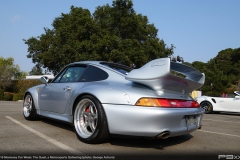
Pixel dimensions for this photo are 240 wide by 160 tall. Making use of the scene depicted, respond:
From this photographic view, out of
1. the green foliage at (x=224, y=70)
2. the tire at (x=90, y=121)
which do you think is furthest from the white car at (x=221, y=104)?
the green foliage at (x=224, y=70)

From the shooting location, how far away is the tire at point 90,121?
11.0 feet

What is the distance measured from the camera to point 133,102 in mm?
3207

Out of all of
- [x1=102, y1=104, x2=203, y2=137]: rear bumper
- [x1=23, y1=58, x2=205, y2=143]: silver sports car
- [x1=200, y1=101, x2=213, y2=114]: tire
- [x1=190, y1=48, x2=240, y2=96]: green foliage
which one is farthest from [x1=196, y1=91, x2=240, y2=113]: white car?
[x1=190, y1=48, x2=240, y2=96]: green foliage

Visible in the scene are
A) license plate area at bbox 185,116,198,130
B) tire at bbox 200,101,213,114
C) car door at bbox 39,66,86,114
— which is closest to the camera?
license plate area at bbox 185,116,198,130

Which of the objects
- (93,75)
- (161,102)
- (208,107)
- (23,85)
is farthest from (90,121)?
(23,85)

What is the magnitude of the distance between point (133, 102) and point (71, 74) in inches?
72.7

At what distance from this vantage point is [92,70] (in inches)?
165

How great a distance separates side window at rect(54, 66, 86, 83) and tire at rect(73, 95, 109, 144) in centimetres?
65

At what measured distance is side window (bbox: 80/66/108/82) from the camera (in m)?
3.94

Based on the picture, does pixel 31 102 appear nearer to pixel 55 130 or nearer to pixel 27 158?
pixel 55 130

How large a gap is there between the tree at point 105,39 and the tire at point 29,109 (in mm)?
13727

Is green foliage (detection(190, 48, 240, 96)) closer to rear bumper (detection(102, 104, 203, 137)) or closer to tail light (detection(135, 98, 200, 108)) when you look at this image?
tail light (detection(135, 98, 200, 108))

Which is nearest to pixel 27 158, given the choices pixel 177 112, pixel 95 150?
pixel 95 150

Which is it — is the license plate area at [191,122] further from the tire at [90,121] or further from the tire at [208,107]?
the tire at [208,107]
